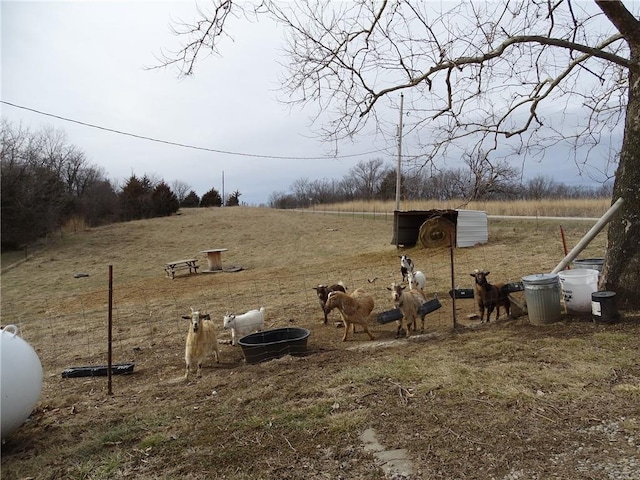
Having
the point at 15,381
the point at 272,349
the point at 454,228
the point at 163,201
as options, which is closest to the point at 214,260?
the point at 454,228

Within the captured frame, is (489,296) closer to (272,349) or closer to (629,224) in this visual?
(629,224)

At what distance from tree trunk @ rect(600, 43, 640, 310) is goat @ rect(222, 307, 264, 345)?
6004 millimetres

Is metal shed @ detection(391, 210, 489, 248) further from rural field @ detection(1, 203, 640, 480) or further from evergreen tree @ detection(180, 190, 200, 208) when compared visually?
evergreen tree @ detection(180, 190, 200, 208)

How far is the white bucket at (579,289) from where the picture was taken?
744 cm

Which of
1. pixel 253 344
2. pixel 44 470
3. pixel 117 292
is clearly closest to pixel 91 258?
pixel 117 292

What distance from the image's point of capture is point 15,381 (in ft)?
15.0

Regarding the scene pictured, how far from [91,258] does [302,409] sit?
26.6 metres

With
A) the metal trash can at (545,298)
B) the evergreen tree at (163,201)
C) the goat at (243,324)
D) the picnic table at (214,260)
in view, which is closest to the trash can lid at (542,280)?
the metal trash can at (545,298)

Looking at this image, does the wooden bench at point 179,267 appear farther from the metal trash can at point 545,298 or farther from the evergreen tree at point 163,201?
the evergreen tree at point 163,201

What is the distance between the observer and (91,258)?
91.6 ft

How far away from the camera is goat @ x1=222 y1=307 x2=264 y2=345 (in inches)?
347

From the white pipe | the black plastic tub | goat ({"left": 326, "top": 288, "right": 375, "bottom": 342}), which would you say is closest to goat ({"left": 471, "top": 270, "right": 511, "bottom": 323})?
the white pipe

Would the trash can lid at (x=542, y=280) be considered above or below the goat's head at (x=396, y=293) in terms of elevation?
above

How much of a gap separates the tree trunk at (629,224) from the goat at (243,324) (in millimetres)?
6004
